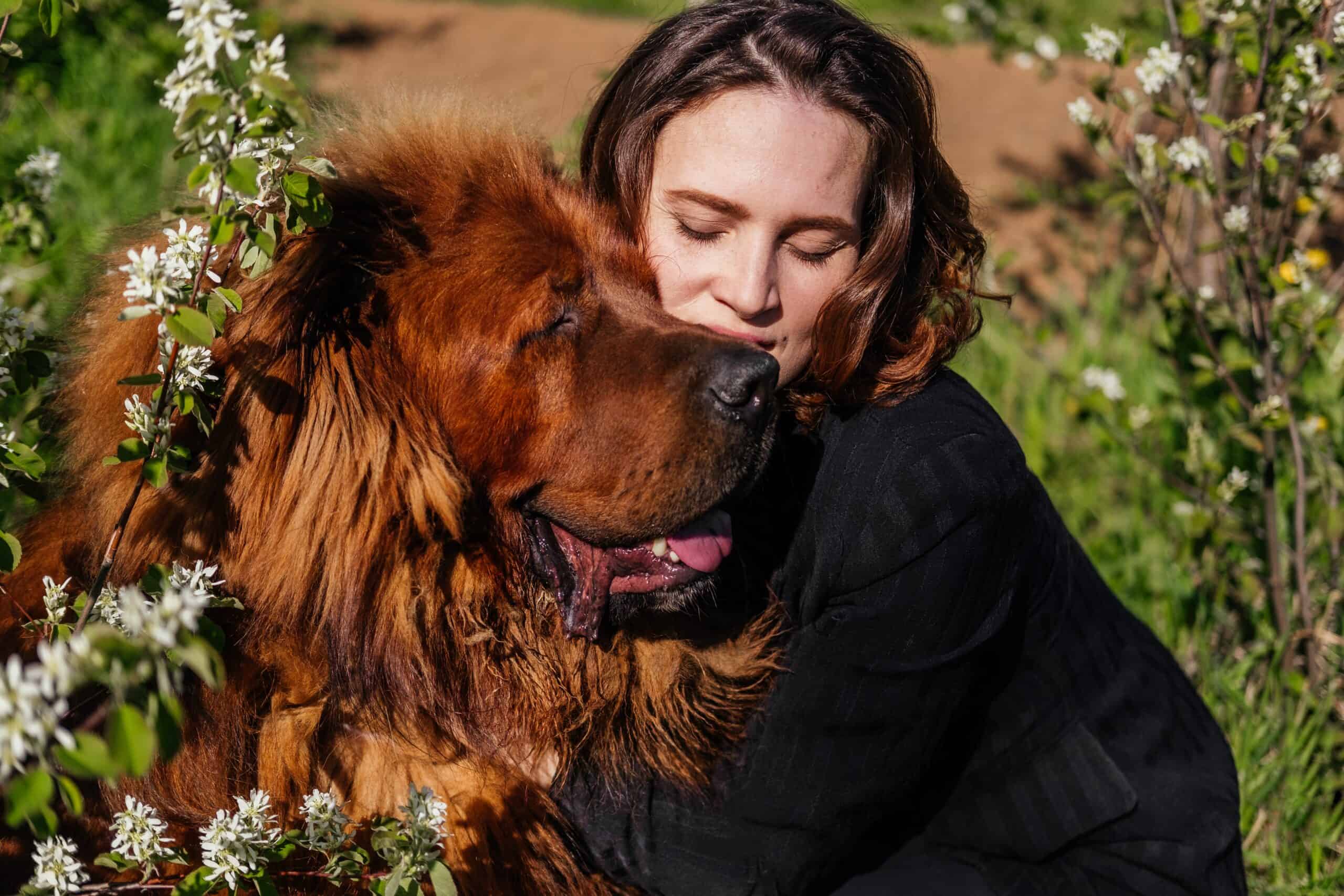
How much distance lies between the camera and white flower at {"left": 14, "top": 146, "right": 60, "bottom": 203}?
2.30 m

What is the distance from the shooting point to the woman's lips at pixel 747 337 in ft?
8.12

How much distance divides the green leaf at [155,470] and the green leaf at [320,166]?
1.62 ft

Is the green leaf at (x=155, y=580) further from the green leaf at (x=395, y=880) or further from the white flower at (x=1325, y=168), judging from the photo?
the white flower at (x=1325, y=168)

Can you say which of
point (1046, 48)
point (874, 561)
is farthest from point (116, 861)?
point (1046, 48)

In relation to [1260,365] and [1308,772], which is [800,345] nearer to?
[1260,365]

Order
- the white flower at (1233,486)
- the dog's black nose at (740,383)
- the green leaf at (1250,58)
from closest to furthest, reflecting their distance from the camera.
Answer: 1. the dog's black nose at (740,383)
2. the green leaf at (1250,58)
3. the white flower at (1233,486)

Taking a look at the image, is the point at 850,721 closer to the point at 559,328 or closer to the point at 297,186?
the point at 559,328

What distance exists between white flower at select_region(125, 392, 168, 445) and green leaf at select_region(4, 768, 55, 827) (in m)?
0.65

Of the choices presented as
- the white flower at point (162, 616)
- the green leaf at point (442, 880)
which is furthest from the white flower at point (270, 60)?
the green leaf at point (442, 880)

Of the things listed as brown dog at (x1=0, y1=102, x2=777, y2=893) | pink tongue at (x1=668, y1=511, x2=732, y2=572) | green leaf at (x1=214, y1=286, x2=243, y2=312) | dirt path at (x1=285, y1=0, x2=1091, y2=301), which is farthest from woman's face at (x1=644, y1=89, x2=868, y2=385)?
dirt path at (x1=285, y1=0, x2=1091, y2=301)

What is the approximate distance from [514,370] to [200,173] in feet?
2.40

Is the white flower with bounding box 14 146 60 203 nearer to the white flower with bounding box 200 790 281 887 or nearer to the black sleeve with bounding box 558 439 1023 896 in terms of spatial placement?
the white flower with bounding box 200 790 281 887

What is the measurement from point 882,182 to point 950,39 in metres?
4.21

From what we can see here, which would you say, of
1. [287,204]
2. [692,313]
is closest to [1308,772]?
[692,313]
